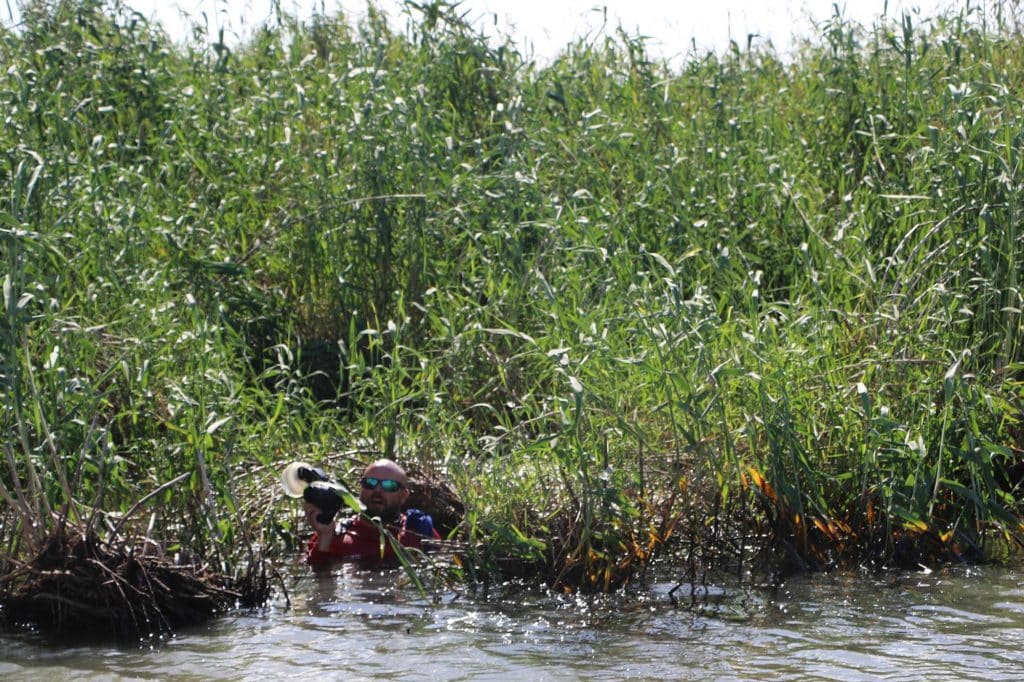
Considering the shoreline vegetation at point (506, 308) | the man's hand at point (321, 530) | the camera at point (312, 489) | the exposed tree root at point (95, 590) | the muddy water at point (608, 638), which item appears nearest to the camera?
the muddy water at point (608, 638)

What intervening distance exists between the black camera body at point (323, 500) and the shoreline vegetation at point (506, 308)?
259mm

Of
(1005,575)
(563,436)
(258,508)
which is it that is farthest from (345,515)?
(1005,575)

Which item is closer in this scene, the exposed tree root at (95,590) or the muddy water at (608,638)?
the muddy water at (608,638)

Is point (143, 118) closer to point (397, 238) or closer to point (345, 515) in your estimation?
point (397, 238)

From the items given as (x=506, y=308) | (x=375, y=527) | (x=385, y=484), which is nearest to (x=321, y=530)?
(x=375, y=527)

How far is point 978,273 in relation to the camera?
6.83 metres

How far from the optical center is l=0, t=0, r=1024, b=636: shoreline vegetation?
5301 millimetres

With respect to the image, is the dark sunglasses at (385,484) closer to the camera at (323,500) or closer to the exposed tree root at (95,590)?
the camera at (323,500)

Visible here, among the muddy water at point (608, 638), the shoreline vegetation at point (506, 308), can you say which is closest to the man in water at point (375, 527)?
the shoreline vegetation at point (506, 308)

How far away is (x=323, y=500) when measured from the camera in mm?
5828

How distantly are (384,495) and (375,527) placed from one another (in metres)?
0.15

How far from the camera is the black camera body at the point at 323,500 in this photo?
579 cm

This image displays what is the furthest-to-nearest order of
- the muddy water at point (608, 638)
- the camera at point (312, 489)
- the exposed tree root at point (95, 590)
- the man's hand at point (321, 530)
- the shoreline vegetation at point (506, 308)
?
the man's hand at point (321, 530) < the camera at point (312, 489) < the shoreline vegetation at point (506, 308) < the exposed tree root at point (95, 590) < the muddy water at point (608, 638)

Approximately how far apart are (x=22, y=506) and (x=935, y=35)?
296 inches
